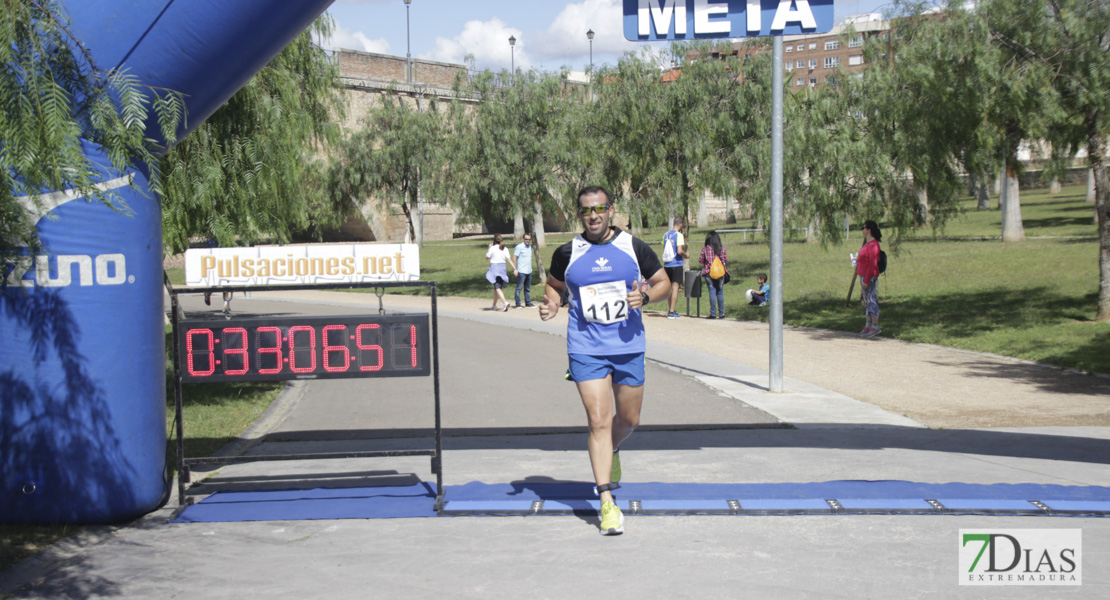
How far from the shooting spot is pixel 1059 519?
5598mm

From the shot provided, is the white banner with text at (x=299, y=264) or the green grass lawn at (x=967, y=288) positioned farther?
the green grass lawn at (x=967, y=288)

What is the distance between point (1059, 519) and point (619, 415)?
2.66m

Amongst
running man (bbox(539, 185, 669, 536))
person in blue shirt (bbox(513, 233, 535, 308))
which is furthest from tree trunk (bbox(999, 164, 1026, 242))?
running man (bbox(539, 185, 669, 536))

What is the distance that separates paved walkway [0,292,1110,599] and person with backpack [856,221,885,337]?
101 inches

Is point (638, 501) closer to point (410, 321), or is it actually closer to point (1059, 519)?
point (410, 321)

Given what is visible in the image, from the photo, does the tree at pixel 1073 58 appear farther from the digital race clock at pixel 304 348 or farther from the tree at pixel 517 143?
the tree at pixel 517 143

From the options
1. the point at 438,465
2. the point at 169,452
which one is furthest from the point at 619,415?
the point at 169,452

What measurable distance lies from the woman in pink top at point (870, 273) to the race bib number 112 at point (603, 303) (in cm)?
1150

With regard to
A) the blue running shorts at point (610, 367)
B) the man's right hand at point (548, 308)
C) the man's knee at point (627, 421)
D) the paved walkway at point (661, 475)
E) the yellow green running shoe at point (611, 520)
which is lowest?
the paved walkway at point (661, 475)

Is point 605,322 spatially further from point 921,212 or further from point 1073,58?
point 921,212

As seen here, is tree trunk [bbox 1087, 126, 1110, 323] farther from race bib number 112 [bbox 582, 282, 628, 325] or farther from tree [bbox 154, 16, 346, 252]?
race bib number 112 [bbox 582, 282, 628, 325]

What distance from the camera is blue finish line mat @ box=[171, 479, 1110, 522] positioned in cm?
584

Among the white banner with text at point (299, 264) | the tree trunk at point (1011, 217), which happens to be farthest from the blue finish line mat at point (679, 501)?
the tree trunk at point (1011, 217)

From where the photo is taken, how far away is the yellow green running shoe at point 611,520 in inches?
215
